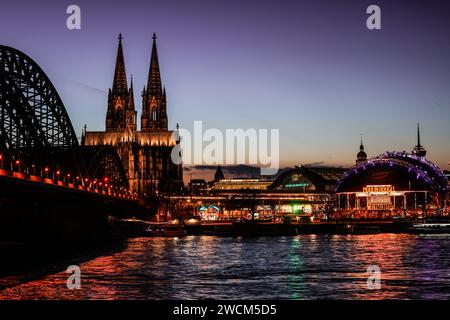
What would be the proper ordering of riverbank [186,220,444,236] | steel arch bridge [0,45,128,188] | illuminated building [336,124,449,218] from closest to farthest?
steel arch bridge [0,45,128,188] < riverbank [186,220,444,236] < illuminated building [336,124,449,218]

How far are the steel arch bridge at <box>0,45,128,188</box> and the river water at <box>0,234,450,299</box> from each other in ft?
44.8

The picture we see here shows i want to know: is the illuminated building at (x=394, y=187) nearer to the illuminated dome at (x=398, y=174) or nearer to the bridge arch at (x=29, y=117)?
the illuminated dome at (x=398, y=174)

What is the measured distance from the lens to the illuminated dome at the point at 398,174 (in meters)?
179

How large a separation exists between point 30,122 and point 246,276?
36.2m

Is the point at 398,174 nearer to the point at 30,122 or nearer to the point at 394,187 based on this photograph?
the point at 394,187

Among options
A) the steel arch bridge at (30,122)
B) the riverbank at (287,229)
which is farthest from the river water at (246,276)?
the riverbank at (287,229)

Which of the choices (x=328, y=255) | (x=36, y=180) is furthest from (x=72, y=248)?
(x=328, y=255)

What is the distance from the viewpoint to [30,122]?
81375 mm

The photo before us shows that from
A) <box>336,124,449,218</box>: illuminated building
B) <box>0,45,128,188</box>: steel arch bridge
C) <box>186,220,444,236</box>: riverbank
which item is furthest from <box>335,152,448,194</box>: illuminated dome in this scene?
<box>0,45,128,188</box>: steel arch bridge

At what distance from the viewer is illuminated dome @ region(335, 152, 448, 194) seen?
7047 inches

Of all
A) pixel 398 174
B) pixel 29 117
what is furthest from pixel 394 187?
pixel 29 117

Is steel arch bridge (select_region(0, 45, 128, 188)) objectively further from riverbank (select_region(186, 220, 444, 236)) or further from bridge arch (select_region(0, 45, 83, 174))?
riverbank (select_region(186, 220, 444, 236))

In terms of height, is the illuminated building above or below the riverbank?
above
